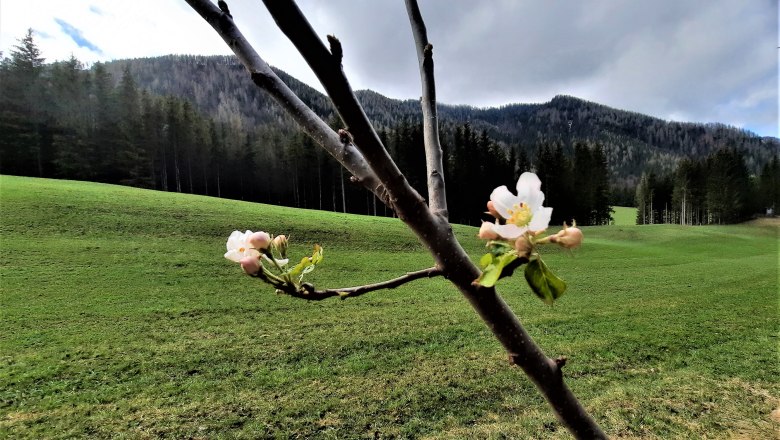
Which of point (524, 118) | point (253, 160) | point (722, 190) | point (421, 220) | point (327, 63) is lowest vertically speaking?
point (421, 220)

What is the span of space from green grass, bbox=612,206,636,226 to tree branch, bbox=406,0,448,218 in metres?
58.8

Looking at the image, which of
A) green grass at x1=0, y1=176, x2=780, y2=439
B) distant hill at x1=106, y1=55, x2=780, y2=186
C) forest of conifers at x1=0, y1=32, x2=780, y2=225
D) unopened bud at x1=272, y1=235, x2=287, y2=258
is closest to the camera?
unopened bud at x1=272, y1=235, x2=287, y2=258

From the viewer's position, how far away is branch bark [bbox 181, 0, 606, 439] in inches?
12.2

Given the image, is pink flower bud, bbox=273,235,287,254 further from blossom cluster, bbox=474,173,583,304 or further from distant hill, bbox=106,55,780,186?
distant hill, bbox=106,55,780,186

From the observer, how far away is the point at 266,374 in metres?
5.66

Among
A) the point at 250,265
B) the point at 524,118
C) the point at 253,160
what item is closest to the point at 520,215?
the point at 250,265

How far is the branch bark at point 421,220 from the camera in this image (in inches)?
12.2

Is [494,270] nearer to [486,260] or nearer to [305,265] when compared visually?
[486,260]

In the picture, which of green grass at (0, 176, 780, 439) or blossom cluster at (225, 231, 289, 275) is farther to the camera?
green grass at (0, 176, 780, 439)

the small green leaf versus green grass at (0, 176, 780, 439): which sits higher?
the small green leaf

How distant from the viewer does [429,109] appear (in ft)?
2.46

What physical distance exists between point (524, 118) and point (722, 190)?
110858 millimetres

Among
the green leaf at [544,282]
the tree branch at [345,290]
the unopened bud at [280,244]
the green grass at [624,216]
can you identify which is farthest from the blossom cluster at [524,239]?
the green grass at [624,216]

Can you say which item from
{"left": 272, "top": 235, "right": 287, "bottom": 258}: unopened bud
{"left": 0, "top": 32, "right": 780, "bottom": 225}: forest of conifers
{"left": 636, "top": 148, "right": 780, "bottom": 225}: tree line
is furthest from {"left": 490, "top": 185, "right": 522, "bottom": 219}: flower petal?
{"left": 636, "top": 148, "right": 780, "bottom": 225}: tree line
